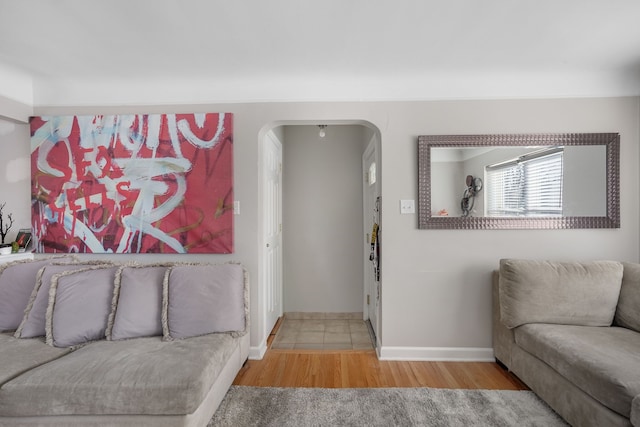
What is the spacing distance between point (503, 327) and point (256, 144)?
2413 millimetres

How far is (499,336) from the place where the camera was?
8.15 feet

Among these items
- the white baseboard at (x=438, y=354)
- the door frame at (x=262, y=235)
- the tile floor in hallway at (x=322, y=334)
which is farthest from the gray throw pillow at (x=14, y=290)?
the white baseboard at (x=438, y=354)

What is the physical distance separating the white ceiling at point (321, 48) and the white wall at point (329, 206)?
1148mm

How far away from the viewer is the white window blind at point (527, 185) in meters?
2.55

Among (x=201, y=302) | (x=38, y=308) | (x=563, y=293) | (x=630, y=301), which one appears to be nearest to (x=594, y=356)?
(x=563, y=293)

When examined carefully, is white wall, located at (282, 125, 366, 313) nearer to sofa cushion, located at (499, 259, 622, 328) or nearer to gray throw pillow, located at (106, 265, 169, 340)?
sofa cushion, located at (499, 259, 622, 328)

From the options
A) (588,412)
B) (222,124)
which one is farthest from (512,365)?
(222,124)

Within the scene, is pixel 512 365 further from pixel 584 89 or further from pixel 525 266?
pixel 584 89

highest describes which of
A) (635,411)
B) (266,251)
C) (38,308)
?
(266,251)

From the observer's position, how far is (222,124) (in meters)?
2.65

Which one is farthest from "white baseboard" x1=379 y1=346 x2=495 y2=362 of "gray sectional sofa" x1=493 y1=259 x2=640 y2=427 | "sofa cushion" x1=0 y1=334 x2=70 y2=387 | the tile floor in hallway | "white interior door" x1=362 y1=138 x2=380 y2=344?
"sofa cushion" x1=0 y1=334 x2=70 y2=387

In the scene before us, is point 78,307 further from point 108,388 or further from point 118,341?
point 108,388

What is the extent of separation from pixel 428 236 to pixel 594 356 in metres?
1.23

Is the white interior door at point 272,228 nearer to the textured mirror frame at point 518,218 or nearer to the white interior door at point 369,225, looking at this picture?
the white interior door at point 369,225
